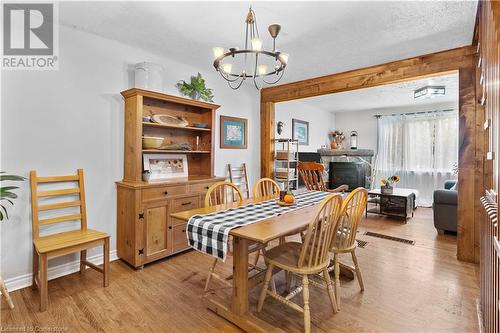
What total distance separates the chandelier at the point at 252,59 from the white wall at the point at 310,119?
1.10m

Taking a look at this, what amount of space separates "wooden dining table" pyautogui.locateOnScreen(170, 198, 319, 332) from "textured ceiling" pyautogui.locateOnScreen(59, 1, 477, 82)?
1717 mm

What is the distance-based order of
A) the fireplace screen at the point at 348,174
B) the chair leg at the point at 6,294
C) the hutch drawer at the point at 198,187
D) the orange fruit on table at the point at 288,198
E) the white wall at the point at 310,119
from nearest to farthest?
the chair leg at the point at 6,294
the orange fruit on table at the point at 288,198
the hutch drawer at the point at 198,187
the white wall at the point at 310,119
the fireplace screen at the point at 348,174

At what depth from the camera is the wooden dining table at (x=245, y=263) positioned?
1616mm

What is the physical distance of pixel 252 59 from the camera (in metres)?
3.43

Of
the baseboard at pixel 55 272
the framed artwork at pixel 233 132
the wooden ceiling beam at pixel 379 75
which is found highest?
the wooden ceiling beam at pixel 379 75

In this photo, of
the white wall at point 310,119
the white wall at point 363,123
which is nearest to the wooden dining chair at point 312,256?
the white wall at point 310,119

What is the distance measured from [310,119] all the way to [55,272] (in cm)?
556

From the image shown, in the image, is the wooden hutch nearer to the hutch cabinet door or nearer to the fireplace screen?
the hutch cabinet door

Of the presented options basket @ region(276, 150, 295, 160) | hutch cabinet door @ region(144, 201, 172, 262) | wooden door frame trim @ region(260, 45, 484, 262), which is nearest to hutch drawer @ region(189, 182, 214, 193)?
hutch cabinet door @ region(144, 201, 172, 262)

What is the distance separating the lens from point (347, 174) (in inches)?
254

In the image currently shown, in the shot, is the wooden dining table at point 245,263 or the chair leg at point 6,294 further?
the chair leg at point 6,294

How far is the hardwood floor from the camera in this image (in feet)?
5.99

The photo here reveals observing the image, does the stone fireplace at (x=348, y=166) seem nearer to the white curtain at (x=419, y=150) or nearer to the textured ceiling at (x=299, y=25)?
the white curtain at (x=419, y=150)

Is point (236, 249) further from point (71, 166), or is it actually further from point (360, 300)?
point (71, 166)
